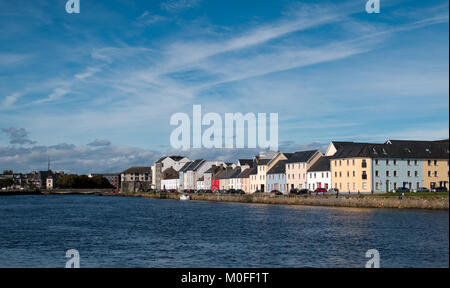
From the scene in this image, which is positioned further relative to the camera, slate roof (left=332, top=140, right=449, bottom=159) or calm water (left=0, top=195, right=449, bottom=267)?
slate roof (left=332, top=140, right=449, bottom=159)

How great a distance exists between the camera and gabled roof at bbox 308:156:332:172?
10619 centimetres

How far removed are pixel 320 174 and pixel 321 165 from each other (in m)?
2.15

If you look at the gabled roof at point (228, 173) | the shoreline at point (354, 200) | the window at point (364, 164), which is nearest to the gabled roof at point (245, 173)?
the gabled roof at point (228, 173)

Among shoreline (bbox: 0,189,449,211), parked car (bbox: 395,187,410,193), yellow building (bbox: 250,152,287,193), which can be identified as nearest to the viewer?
shoreline (bbox: 0,189,449,211)

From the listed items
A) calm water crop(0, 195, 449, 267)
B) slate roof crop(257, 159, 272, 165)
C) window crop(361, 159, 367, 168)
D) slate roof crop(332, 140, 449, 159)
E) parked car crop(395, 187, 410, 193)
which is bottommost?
Answer: calm water crop(0, 195, 449, 267)

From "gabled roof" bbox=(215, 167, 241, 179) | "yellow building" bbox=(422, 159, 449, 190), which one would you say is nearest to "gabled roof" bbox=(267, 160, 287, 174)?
"gabled roof" bbox=(215, 167, 241, 179)

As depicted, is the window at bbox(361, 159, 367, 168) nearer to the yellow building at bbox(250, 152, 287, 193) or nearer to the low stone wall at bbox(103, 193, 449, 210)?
the low stone wall at bbox(103, 193, 449, 210)

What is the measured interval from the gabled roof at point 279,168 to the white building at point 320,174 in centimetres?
A: 1042

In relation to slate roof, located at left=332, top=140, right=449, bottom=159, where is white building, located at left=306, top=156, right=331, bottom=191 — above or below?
below

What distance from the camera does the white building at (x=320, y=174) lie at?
105375mm

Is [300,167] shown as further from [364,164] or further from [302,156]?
[364,164]

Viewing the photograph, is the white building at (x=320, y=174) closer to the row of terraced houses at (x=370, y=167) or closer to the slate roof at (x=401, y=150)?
the row of terraced houses at (x=370, y=167)

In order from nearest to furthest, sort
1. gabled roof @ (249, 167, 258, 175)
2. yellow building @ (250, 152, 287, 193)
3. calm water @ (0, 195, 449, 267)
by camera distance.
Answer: calm water @ (0, 195, 449, 267) → yellow building @ (250, 152, 287, 193) → gabled roof @ (249, 167, 258, 175)
